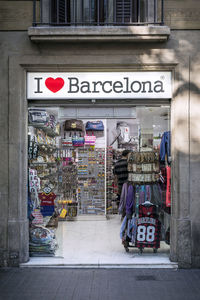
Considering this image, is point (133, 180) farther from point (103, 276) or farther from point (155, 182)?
point (103, 276)

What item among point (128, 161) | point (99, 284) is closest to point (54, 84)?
point (128, 161)

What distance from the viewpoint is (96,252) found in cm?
677

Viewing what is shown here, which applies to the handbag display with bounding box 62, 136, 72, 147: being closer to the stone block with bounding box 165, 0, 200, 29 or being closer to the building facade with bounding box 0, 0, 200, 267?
the building facade with bounding box 0, 0, 200, 267

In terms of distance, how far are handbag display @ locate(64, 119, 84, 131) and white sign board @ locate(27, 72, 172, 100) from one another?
381 centimetres

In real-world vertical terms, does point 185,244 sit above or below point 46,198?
below

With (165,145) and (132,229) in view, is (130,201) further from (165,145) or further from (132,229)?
(165,145)

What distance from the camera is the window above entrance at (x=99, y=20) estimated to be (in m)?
6.02

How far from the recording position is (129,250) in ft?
22.7

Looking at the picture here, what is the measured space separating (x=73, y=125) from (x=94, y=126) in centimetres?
73

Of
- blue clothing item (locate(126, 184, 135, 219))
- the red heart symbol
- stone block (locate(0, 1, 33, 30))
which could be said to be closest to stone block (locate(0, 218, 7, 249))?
blue clothing item (locate(126, 184, 135, 219))

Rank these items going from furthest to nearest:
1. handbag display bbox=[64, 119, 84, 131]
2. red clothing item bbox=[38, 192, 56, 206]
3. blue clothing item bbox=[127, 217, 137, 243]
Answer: handbag display bbox=[64, 119, 84, 131], red clothing item bbox=[38, 192, 56, 206], blue clothing item bbox=[127, 217, 137, 243]

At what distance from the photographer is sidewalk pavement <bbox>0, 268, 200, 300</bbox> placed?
489cm

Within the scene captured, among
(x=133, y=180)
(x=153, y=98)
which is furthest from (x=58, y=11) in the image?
(x=133, y=180)

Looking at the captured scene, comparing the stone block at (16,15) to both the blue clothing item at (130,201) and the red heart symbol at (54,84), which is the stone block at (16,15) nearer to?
the red heart symbol at (54,84)
